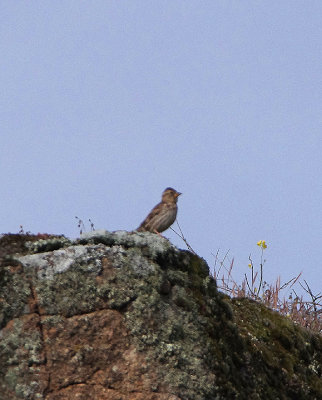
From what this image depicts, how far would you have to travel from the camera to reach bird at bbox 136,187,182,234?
10711 mm

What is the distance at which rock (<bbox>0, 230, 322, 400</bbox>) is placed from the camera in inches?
219

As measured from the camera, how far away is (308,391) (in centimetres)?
692

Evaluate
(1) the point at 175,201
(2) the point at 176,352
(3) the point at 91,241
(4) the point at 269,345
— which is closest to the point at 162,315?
(2) the point at 176,352

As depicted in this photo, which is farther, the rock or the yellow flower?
the yellow flower

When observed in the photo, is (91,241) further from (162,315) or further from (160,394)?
(160,394)

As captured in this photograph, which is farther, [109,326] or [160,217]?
[160,217]

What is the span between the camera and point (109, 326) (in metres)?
5.62

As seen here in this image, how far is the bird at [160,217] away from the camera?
35.1 feet

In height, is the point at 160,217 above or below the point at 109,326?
above

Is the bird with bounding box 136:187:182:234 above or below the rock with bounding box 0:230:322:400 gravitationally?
above

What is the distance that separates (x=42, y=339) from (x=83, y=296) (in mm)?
421

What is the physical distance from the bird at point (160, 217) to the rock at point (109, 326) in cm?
452

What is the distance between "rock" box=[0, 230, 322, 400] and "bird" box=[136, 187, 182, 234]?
4.52 metres

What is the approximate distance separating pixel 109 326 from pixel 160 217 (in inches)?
203
